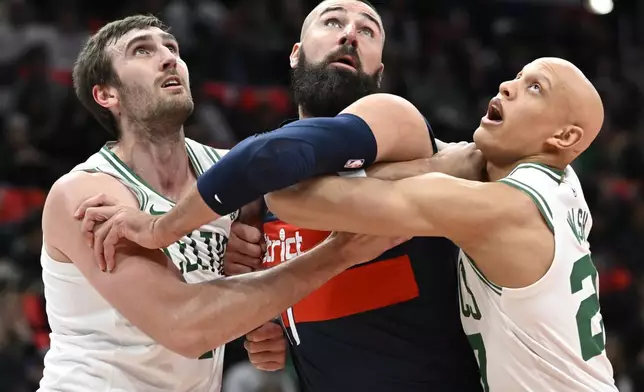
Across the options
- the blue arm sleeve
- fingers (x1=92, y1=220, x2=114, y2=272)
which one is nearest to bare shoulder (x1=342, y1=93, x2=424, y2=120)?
the blue arm sleeve

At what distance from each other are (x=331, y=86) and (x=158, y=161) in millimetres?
799

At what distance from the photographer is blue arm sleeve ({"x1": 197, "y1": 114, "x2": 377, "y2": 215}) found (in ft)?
9.97

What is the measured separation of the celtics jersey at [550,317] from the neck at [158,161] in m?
1.39

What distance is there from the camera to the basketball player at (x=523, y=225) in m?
3.08

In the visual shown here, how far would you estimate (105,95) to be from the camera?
13.6 feet

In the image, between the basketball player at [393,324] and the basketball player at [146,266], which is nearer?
the basketball player at [146,266]

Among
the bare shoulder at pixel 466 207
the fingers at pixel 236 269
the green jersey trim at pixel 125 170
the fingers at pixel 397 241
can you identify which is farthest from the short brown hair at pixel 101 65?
the bare shoulder at pixel 466 207

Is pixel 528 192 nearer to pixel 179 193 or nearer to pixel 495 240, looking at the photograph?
pixel 495 240

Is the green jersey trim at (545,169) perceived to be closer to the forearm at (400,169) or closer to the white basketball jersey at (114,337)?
the forearm at (400,169)

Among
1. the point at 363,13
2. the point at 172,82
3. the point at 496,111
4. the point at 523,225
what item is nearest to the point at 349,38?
the point at 363,13

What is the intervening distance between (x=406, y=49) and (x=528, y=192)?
9.09m

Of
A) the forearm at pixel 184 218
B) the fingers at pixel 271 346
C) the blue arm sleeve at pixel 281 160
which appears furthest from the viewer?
the fingers at pixel 271 346

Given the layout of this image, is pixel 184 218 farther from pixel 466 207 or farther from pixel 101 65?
pixel 101 65

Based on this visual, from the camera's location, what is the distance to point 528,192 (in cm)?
314
